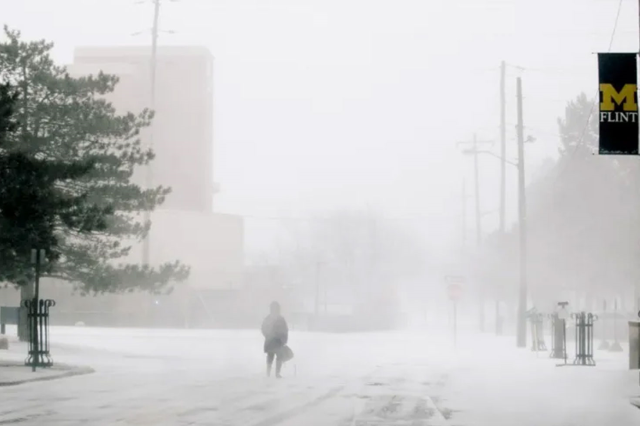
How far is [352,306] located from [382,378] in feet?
242

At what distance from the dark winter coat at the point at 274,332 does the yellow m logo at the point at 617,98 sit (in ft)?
38.1

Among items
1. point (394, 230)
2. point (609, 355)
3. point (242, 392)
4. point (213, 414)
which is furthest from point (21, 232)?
point (394, 230)

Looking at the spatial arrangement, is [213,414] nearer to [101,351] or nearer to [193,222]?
[101,351]

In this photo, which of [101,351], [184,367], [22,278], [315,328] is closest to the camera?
[184,367]

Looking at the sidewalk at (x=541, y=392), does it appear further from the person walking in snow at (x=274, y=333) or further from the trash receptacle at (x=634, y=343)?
the person walking in snow at (x=274, y=333)

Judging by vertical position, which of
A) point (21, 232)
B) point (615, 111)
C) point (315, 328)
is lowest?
point (315, 328)

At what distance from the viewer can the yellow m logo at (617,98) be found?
20438 millimetres

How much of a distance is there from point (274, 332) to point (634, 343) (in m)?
9.65

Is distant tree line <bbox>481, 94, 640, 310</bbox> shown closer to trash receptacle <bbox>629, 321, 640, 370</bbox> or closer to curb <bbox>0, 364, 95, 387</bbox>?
trash receptacle <bbox>629, 321, 640, 370</bbox>

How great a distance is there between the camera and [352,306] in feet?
336

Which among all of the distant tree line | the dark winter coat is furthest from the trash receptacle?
the distant tree line

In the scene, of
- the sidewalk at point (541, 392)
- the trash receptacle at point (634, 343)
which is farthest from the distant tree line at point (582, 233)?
the trash receptacle at point (634, 343)

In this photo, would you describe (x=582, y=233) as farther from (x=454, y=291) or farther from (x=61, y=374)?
(x=61, y=374)

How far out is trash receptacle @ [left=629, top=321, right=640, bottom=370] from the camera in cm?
3041
